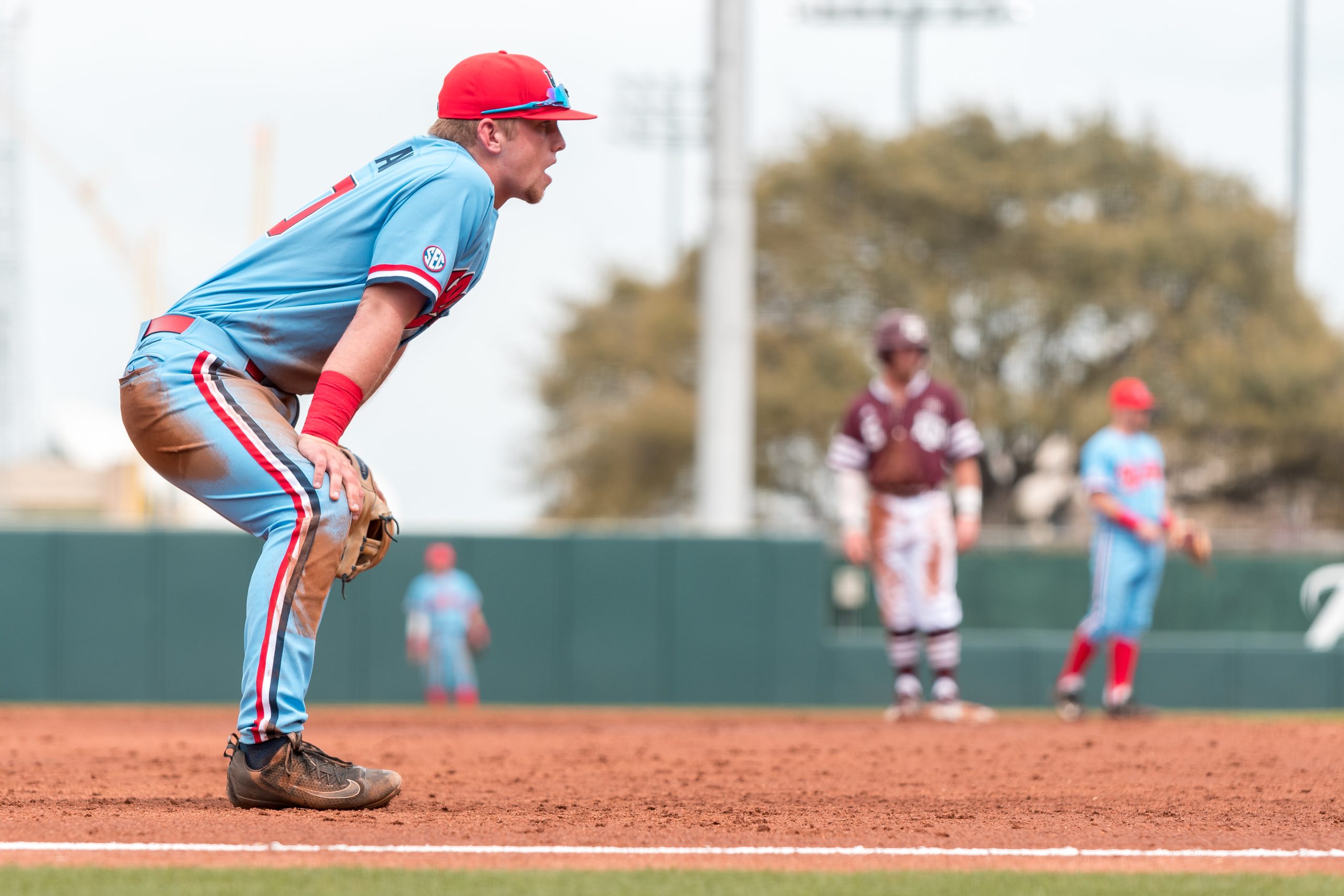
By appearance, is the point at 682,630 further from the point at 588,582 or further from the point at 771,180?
the point at 771,180

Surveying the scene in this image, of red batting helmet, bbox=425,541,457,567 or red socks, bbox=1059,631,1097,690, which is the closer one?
red socks, bbox=1059,631,1097,690

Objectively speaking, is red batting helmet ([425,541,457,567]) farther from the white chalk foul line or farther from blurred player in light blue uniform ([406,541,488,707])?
the white chalk foul line

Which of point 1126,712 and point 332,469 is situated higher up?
point 332,469

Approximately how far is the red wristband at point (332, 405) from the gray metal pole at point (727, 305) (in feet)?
39.4

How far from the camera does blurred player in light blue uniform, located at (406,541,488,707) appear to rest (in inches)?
534

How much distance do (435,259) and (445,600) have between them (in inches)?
389

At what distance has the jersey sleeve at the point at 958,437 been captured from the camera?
8602mm

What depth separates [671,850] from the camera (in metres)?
3.48

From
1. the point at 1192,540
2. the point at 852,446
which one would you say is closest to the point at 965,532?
the point at 852,446

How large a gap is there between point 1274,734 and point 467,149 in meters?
4.50

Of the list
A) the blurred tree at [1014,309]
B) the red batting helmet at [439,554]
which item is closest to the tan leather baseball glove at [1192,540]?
the red batting helmet at [439,554]

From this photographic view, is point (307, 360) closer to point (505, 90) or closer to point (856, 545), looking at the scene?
point (505, 90)

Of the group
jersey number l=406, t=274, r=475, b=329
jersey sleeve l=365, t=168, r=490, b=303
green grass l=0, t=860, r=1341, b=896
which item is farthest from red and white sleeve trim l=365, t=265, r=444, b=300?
green grass l=0, t=860, r=1341, b=896

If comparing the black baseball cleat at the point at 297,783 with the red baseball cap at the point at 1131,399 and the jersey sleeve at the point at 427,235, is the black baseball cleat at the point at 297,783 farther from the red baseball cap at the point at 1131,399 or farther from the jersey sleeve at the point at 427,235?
the red baseball cap at the point at 1131,399
